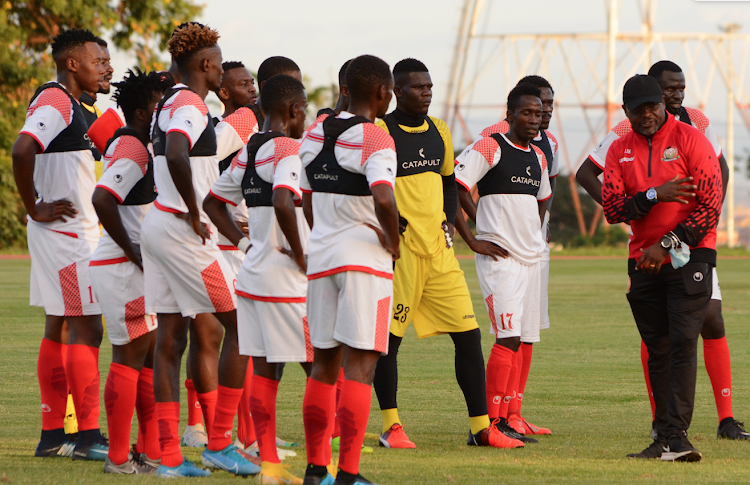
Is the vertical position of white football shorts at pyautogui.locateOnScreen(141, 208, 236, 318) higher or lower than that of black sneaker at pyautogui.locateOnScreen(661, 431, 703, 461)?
higher

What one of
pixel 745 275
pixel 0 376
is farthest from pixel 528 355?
pixel 745 275

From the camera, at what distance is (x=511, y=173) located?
7055 mm

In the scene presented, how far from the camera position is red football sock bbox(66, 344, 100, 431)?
578 cm

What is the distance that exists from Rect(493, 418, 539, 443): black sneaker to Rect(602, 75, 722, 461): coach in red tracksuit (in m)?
0.94

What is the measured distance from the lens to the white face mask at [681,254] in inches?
225

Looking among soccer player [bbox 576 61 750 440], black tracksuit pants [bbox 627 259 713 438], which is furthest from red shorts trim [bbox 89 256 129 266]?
soccer player [bbox 576 61 750 440]

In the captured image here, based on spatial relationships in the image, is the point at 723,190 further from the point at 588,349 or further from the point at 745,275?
the point at 745,275

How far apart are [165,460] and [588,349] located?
7464mm

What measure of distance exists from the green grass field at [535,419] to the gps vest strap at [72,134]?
6.46 feet

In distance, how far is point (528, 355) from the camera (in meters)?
7.64

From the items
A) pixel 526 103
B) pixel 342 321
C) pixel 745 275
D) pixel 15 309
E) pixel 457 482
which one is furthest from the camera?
pixel 745 275

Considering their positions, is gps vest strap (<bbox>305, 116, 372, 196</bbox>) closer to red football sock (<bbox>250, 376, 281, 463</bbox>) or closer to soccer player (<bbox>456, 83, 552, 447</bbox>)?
red football sock (<bbox>250, 376, 281, 463</bbox>)

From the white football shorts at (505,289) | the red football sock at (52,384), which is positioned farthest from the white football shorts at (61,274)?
the white football shorts at (505,289)

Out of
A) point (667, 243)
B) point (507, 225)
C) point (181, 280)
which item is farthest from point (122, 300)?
point (667, 243)
